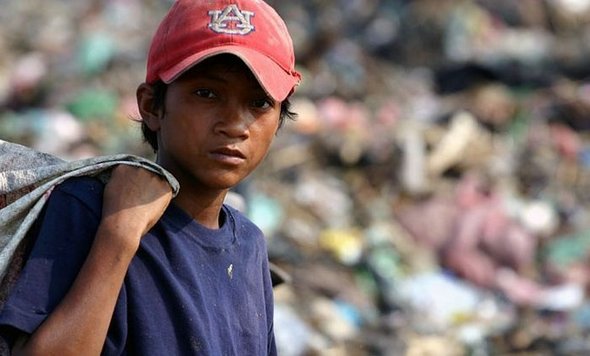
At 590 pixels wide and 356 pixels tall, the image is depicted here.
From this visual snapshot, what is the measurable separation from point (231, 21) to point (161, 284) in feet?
1.44

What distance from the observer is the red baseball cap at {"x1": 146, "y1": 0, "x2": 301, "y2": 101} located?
1.92 metres

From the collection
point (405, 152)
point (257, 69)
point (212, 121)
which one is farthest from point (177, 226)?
point (405, 152)

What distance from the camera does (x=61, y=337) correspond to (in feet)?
5.69

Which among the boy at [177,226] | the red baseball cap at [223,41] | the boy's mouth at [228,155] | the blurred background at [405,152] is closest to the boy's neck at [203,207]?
the boy at [177,226]

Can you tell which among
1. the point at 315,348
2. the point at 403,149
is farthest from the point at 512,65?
the point at 315,348

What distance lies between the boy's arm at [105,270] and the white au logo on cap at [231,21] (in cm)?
27

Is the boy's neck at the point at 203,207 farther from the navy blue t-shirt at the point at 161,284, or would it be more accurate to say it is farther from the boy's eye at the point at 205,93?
the boy's eye at the point at 205,93

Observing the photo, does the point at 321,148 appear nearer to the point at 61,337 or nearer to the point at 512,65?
the point at 512,65

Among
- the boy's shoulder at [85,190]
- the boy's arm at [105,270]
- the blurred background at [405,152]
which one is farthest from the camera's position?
the blurred background at [405,152]

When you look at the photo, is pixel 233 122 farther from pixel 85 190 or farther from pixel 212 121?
pixel 85 190

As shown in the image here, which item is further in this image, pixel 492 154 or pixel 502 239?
pixel 492 154

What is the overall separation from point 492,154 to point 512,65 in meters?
1.90

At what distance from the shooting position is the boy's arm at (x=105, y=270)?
174cm

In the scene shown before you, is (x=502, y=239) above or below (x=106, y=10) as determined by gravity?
below
